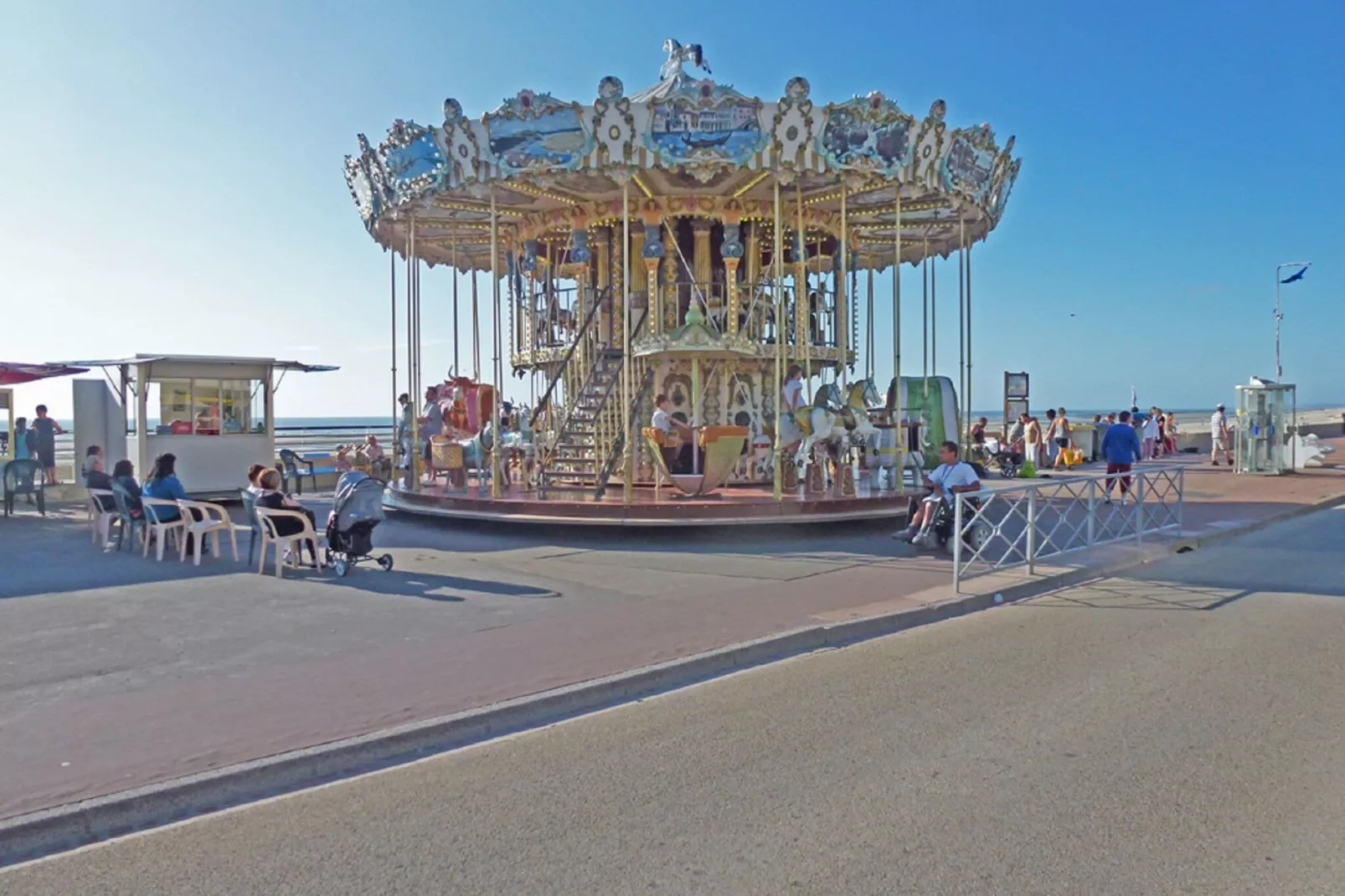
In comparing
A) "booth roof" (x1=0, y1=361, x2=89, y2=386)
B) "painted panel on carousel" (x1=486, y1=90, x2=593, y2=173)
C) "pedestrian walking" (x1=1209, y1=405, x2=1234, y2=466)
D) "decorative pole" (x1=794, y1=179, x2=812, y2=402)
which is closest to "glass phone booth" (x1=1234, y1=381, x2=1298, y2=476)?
"pedestrian walking" (x1=1209, y1=405, x2=1234, y2=466)

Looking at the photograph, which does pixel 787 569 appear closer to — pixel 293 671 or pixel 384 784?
pixel 293 671

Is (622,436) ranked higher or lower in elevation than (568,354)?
lower

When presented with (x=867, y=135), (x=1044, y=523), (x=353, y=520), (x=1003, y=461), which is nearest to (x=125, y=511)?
(x=353, y=520)

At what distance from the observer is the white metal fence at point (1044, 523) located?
10914 mm

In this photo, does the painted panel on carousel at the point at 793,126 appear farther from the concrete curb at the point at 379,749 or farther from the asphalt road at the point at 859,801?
the asphalt road at the point at 859,801

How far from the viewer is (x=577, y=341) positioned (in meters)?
19.6

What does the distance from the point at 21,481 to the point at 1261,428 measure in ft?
99.4

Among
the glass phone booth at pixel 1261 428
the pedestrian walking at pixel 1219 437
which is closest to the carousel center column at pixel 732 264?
the glass phone booth at pixel 1261 428

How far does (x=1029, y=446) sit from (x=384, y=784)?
2821cm

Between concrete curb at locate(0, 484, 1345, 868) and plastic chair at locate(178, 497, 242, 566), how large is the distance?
23.1ft

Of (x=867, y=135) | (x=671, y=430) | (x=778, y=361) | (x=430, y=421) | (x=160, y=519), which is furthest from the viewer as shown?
(x=430, y=421)

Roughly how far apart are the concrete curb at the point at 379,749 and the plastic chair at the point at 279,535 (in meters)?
5.81

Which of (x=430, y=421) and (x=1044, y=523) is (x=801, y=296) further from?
(x=430, y=421)

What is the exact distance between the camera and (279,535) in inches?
443
